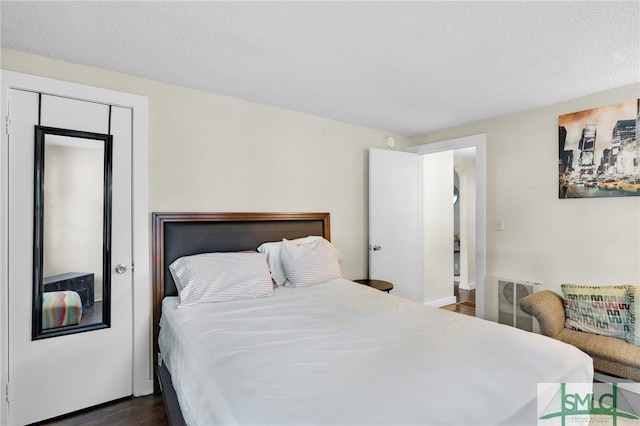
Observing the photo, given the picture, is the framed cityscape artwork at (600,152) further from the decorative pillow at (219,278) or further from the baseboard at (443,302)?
the decorative pillow at (219,278)

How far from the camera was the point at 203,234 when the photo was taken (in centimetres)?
262

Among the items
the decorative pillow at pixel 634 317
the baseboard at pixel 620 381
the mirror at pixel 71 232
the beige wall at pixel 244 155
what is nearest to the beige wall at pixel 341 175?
the beige wall at pixel 244 155

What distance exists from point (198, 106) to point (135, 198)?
3.02 feet

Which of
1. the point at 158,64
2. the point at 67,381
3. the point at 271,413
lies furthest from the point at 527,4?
the point at 67,381

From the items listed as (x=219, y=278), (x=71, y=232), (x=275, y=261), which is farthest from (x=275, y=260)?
(x=71, y=232)

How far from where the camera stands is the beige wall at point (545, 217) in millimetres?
2570

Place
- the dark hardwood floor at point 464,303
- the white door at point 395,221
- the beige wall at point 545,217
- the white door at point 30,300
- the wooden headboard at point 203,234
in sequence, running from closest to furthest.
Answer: the white door at point 30,300 < the wooden headboard at point 203,234 < the beige wall at point 545,217 < the white door at point 395,221 < the dark hardwood floor at point 464,303

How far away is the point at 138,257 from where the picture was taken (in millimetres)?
2354

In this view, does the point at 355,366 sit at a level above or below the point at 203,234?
below

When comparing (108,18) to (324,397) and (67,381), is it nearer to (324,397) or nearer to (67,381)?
(324,397)

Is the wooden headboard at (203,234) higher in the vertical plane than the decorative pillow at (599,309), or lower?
higher

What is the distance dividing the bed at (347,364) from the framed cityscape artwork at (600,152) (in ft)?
5.86

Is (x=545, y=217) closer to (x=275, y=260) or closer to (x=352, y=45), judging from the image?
(x=352, y=45)

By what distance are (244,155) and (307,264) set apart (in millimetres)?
1157
